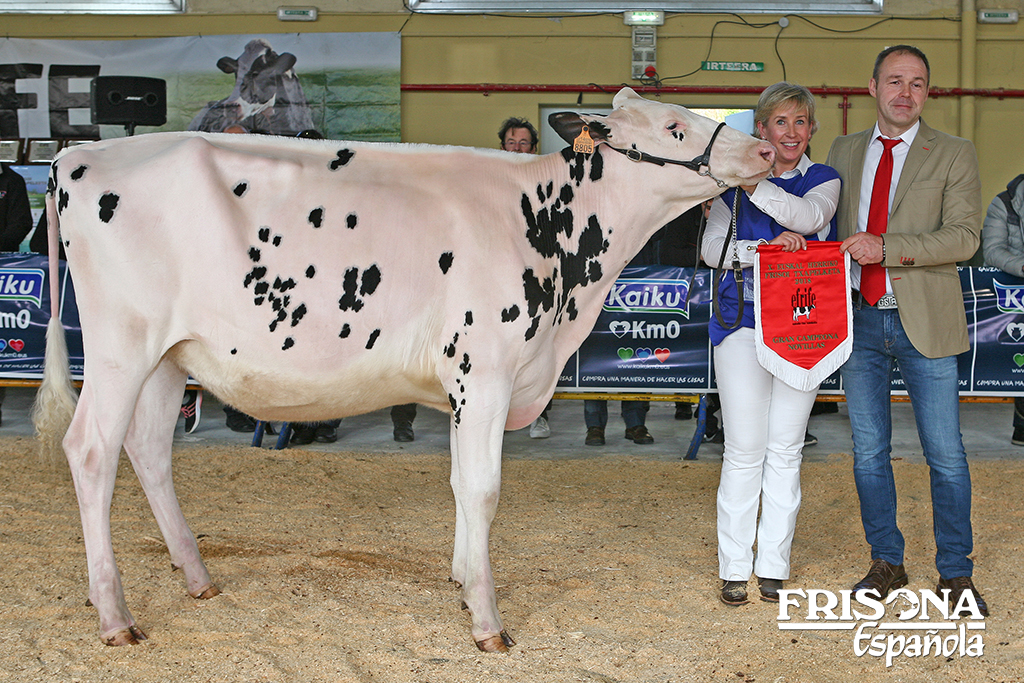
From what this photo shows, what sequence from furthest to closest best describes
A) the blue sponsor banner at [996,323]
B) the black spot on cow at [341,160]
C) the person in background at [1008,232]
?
1. the person in background at [1008,232]
2. the blue sponsor banner at [996,323]
3. the black spot on cow at [341,160]

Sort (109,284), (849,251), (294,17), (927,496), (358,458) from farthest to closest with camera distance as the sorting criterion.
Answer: (294,17) < (358,458) < (927,496) < (849,251) < (109,284)

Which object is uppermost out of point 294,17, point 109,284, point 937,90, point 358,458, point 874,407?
point 294,17

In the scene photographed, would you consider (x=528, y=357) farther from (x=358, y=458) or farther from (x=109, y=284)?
(x=358, y=458)

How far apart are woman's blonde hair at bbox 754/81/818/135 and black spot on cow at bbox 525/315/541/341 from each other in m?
1.15

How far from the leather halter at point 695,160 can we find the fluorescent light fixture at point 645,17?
292 inches

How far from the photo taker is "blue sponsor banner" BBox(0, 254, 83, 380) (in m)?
→ 6.47

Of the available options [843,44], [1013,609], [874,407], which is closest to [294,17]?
[843,44]

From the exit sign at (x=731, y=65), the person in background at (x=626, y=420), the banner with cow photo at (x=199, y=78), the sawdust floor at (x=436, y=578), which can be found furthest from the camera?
the exit sign at (x=731, y=65)

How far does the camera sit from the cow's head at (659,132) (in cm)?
335

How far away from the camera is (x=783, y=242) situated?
3.39 meters

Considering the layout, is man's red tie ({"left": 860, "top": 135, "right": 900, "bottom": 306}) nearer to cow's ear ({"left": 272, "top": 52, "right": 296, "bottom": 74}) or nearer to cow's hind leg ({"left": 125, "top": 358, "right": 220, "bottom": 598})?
cow's hind leg ({"left": 125, "top": 358, "right": 220, "bottom": 598})

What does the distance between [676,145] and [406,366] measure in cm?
129

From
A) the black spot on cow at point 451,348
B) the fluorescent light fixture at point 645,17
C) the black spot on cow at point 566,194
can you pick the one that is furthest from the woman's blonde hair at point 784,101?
the fluorescent light fixture at point 645,17

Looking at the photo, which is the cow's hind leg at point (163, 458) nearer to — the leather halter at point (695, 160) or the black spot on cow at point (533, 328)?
the black spot on cow at point (533, 328)
